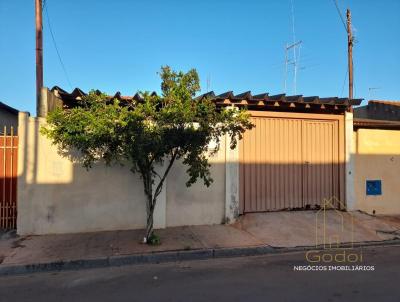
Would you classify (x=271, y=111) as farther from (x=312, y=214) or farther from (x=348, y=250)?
(x=348, y=250)

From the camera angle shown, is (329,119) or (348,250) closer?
(348,250)

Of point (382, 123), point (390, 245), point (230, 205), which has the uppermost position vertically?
point (382, 123)

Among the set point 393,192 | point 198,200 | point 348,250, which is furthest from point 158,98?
point 393,192

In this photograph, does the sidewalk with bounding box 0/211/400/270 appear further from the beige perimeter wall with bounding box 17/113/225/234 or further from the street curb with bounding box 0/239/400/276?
the beige perimeter wall with bounding box 17/113/225/234

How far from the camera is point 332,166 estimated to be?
34.6ft

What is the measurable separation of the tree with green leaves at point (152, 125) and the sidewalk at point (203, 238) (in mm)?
701

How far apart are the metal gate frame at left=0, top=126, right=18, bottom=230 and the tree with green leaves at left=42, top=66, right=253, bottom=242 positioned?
1.57 metres

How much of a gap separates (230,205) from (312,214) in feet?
7.55

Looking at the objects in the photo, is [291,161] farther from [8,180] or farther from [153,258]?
[8,180]

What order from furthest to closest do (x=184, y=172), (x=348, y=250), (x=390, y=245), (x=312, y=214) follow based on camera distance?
1. (x=312, y=214)
2. (x=184, y=172)
3. (x=390, y=245)
4. (x=348, y=250)

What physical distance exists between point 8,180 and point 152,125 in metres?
3.87

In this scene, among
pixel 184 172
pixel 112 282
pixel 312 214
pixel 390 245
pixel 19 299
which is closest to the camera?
pixel 19 299

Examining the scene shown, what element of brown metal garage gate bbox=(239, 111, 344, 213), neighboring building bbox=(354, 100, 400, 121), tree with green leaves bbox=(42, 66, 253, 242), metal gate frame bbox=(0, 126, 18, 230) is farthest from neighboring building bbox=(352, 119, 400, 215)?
metal gate frame bbox=(0, 126, 18, 230)

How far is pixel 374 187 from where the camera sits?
10.9 metres
